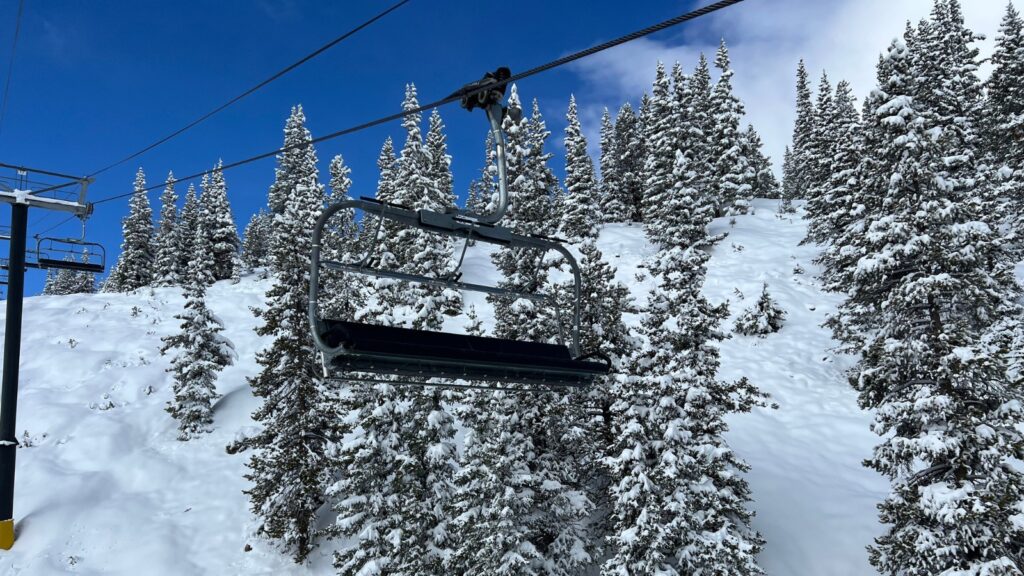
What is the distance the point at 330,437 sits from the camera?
24625 mm

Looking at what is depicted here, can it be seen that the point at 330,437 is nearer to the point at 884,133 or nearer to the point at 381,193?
the point at 884,133

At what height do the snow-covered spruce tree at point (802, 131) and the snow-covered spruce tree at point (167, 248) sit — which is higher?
the snow-covered spruce tree at point (802, 131)

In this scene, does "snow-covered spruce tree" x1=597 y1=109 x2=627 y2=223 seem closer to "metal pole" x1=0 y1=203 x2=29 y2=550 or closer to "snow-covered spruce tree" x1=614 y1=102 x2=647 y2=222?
"snow-covered spruce tree" x1=614 y1=102 x2=647 y2=222

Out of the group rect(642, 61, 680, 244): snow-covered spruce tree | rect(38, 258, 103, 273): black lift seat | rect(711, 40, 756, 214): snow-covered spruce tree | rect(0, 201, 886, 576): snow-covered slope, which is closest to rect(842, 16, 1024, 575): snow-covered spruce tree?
rect(0, 201, 886, 576): snow-covered slope

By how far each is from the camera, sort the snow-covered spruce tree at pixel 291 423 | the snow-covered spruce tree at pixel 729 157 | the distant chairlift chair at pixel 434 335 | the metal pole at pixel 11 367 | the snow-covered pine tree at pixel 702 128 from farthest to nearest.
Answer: the snow-covered spruce tree at pixel 729 157, the snow-covered pine tree at pixel 702 128, the snow-covered spruce tree at pixel 291 423, the metal pole at pixel 11 367, the distant chairlift chair at pixel 434 335

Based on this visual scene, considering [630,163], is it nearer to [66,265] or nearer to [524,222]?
[524,222]

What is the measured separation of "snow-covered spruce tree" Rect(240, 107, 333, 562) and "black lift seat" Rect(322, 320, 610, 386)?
1736 centimetres

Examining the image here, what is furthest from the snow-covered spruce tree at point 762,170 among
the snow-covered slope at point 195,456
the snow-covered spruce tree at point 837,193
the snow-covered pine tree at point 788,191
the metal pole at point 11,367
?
the metal pole at point 11,367

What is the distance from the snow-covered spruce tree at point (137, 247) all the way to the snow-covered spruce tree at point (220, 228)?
7.04 m

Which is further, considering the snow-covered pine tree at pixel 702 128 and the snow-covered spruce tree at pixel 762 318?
the snow-covered pine tree at pixel 702 128

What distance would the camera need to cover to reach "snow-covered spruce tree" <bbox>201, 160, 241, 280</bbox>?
6484 cm

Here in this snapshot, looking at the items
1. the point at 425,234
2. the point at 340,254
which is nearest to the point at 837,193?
the point at 425,234

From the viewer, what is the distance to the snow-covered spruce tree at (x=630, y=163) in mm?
70688

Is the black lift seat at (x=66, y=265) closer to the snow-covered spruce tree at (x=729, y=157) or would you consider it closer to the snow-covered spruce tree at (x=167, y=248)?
the snow-covered spruce tree at (x=167, y=248)
